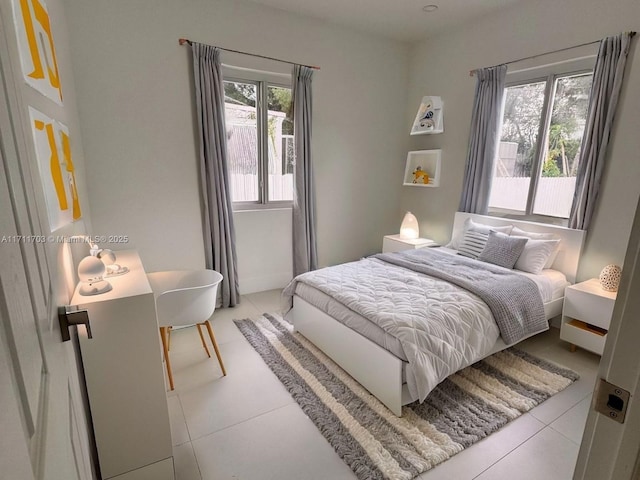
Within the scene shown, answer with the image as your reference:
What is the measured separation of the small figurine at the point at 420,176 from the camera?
4.08 m

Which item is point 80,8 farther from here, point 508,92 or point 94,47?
point 508,92

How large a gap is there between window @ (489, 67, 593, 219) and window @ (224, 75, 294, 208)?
Answer: 2.25 m

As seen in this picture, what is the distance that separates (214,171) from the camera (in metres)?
3.09

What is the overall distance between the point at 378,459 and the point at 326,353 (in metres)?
0.90

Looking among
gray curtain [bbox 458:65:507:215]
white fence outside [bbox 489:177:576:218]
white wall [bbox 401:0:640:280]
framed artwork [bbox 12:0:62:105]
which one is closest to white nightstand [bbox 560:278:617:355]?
white wall [bbox 401:0:640:280]

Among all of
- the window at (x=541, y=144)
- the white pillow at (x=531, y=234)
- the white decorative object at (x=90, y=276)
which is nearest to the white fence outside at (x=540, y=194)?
the window at (x=541, y=144)

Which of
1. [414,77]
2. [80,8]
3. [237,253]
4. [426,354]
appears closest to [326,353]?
[426,354]

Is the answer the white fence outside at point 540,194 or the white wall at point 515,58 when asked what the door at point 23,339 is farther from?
the white fence outside at point 540,194

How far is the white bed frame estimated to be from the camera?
1913 millimetres

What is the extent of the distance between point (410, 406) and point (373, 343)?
445 mm

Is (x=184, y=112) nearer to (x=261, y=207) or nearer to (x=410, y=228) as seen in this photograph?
(x=261, y=207)

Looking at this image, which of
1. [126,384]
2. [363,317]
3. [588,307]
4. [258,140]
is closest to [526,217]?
[588,307]

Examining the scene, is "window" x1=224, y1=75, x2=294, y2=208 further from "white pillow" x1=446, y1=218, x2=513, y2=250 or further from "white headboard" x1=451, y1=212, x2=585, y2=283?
"white headboard" x1=451, y1=212, x2=585, y2=283

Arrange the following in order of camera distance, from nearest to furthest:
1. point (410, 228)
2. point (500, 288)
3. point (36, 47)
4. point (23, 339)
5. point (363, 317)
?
point (23, 339)
point (36, 47)
point (363, 317)
point (500, 288)
point (410, 228)
